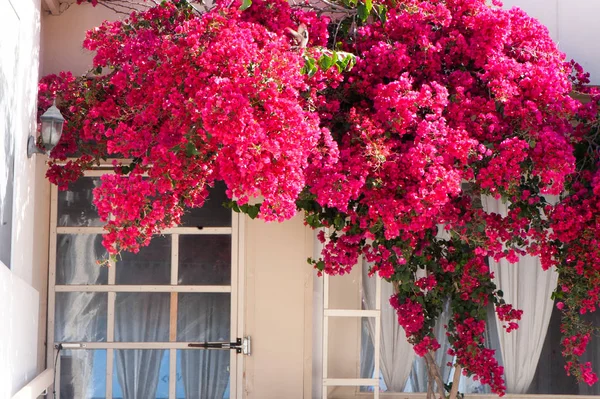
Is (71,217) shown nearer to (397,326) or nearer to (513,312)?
(397,326)

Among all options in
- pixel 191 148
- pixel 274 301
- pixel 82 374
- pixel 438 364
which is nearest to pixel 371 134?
pixel 191 148

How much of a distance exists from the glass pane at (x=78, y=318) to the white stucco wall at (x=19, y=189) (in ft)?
2.30

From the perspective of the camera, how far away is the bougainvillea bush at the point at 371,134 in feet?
15.1

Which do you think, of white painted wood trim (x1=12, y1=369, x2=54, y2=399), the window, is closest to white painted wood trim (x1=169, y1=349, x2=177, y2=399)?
white painted wood trim (x1=12, y1=369, x2=54, y2=399)

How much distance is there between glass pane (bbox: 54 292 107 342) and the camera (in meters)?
6.81

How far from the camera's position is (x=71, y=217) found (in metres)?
6.90

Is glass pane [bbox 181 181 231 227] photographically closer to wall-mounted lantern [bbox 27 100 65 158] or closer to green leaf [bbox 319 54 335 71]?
wall-mounted lantern [bbox 27 100 65 158]

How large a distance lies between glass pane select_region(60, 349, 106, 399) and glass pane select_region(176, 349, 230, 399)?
626mm

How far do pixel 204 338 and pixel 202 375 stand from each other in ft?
0.97

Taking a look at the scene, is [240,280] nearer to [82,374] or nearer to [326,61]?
[82,374]

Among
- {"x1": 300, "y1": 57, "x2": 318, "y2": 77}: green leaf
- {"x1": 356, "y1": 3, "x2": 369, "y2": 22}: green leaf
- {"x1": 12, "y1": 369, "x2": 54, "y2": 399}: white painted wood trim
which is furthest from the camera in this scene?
{"x1": 356, "y1": 3, "x2": 369, "y2": 22}: green leaf

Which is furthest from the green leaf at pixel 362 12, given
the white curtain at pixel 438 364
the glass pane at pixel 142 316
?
the glass pane at pixel 142 316

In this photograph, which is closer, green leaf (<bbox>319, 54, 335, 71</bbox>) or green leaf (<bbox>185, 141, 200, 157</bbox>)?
green leaf (<bbox>185, 141, 200, 157</bbox>)

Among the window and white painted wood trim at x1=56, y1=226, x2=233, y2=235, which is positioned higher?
white painted wood trim at x1=56, y1=226, x2=233, y2=235
